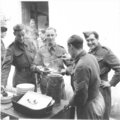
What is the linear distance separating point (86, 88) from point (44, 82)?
1.02m

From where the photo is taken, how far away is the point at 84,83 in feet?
6.56

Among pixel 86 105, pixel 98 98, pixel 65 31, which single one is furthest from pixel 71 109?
pixel 65 31

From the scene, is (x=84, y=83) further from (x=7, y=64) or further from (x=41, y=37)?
(x=41, y=37)

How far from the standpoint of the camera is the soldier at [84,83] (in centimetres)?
200

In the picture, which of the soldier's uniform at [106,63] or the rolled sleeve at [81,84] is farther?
the soldier's uniform at [106,63]

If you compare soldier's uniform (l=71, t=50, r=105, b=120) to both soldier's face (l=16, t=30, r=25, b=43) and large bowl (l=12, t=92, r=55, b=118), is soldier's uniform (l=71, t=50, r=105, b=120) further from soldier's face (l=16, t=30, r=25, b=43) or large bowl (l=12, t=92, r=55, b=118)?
soldier's face (l=16, t=30, r=25, b=43)

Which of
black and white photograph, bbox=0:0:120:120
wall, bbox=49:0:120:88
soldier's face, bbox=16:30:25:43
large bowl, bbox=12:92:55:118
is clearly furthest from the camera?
wall, bbox=49:0:120:88

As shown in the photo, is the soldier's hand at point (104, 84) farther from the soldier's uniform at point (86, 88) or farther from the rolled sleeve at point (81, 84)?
the rolled sleeve at point (81, 84)

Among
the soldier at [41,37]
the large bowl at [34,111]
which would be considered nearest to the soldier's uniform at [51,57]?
the large bowl at [34,111]

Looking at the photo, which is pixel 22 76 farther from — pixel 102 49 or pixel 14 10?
pixel 14 10

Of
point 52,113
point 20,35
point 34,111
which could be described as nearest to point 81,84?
point 52,113

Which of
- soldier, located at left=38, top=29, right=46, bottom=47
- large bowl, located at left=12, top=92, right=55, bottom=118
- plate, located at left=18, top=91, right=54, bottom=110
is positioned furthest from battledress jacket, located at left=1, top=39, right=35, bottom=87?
soldier, located at left=38, top=29, right=46, bottom=47

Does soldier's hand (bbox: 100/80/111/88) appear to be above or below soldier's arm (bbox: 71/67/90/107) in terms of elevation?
below

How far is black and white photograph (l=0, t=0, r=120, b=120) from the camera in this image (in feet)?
6.75
